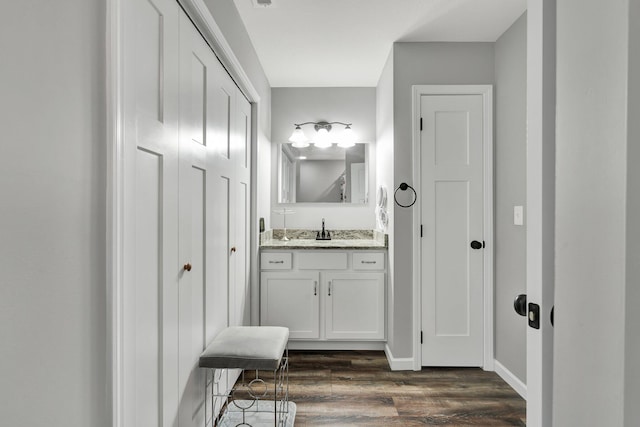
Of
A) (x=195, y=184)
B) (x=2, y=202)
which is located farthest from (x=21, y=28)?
(x=195, y=184)

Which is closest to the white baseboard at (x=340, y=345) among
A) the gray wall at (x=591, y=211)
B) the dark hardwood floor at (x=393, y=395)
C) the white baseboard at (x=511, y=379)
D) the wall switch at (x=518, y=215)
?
the dark hardwood floor at (x=393, y=395)

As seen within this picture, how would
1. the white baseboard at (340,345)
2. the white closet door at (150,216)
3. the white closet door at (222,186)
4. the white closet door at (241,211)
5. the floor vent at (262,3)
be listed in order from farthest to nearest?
the white baseboard at (340,345) → the white closet door at (241,211) → the floor vent at (262,3) → the white closet door at (222,186) → the white closet door at (150,216)

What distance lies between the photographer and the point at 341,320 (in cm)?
325

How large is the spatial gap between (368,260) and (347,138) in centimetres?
133

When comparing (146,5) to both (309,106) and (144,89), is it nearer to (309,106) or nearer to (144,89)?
(144,89)

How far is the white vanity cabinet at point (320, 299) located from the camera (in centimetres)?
324

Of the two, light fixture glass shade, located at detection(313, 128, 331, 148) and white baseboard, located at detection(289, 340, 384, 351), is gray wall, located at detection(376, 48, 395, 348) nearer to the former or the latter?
white baseboard, located at detection(289, 340, 384, 351)

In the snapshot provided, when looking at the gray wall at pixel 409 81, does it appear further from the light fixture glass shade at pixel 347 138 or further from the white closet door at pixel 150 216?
the white closet door at pixel 150 216

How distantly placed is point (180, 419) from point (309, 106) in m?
3.07

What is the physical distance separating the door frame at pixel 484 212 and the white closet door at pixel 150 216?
6.07ft

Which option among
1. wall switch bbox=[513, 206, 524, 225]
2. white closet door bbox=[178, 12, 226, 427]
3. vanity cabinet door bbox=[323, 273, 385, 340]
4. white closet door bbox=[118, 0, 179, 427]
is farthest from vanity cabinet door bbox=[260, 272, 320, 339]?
white closet door bbox=[118, 0, 179, 427]

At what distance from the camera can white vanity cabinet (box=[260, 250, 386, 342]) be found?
3.24 meters

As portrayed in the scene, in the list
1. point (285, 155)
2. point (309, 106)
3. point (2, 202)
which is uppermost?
point (309, 106)

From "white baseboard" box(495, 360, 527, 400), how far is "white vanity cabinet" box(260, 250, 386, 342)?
888mm
